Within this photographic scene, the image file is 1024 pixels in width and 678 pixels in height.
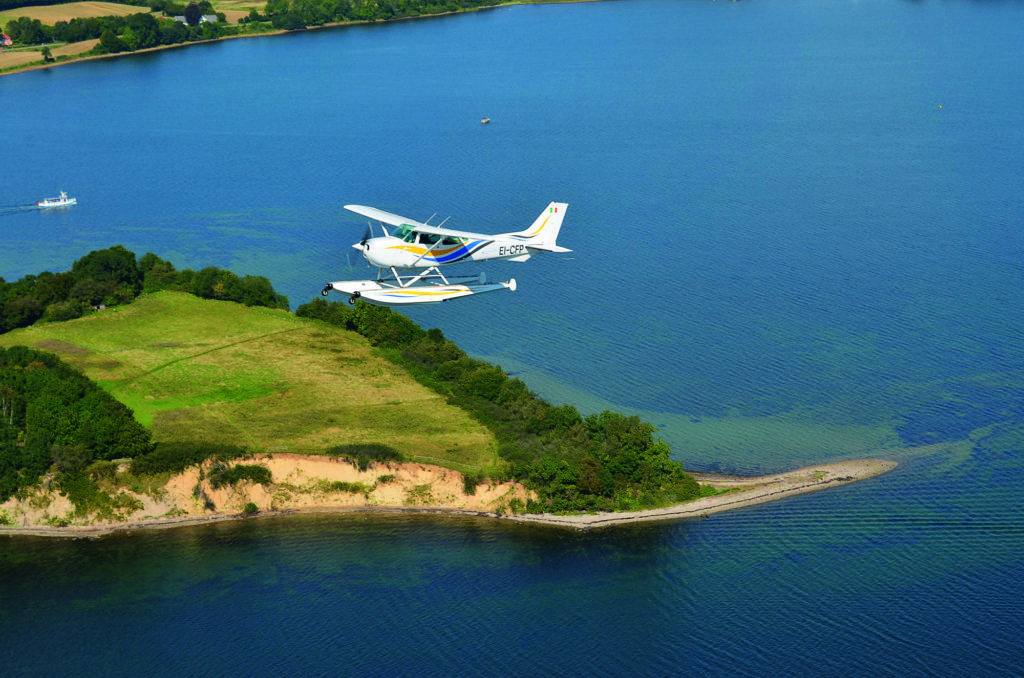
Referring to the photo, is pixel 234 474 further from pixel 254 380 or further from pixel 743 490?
pixel 743 490

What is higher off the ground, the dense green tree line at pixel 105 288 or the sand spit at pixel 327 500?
the dense green tree line at pixel 105 288

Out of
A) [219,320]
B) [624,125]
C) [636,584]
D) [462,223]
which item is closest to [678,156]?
[624,125]

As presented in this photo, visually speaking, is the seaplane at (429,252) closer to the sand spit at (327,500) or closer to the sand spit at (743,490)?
the sand spit at (327,500)

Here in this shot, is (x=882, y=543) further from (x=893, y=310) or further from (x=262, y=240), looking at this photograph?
(x=262, y=240)

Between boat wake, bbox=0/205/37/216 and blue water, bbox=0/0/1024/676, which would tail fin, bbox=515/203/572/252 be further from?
boat wake, bbox=0/205/37/216

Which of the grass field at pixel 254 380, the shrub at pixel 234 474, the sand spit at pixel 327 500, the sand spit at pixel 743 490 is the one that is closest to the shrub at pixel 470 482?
the sand spit at pixel 327 500

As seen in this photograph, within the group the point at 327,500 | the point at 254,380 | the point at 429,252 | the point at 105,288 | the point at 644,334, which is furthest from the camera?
the point at 105,288

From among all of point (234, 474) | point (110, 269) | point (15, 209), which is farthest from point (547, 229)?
point (15, 209)

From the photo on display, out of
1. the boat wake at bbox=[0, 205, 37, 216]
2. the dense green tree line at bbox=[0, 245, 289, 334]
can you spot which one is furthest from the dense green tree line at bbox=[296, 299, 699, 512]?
the boat wake at bbox=[0, 205, 37, 216]
